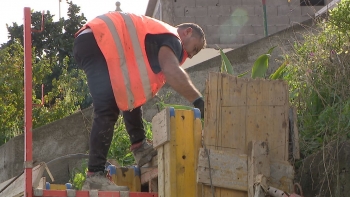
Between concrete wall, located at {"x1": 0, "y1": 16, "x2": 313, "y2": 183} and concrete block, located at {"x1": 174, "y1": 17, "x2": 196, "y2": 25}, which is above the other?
concrete block, located at {"x1": 174, "y1": 17, "x2": 196, "y2": 25}

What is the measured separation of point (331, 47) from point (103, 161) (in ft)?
7.30

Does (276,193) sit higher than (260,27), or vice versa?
→ (260,27)

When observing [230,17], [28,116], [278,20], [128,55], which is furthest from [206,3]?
[28,116]

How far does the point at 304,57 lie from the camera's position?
6379mm

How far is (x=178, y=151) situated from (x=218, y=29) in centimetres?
1120

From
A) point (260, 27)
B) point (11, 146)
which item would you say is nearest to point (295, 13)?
point (260, 27)

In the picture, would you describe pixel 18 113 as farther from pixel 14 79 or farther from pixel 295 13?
pixel 295 13

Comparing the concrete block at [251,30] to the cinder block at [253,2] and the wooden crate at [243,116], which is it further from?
the wooden crate at [243,116]

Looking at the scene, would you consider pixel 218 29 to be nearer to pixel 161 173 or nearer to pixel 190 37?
pixel 190 37

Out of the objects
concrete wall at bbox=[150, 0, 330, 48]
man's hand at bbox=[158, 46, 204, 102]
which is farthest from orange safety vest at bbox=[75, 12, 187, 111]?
concrete wall at bbox=[150, 0, 330, 48]

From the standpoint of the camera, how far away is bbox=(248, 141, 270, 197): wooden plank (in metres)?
4.66

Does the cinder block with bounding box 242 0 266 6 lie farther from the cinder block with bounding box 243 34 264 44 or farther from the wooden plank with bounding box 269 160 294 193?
the wooden plank with bounding box 269 160 294 193

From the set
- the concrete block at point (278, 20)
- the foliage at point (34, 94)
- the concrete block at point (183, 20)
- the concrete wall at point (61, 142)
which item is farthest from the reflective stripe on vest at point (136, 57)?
the concrete block at point (278, 20)

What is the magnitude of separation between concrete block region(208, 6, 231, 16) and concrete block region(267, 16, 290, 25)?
883 mm
